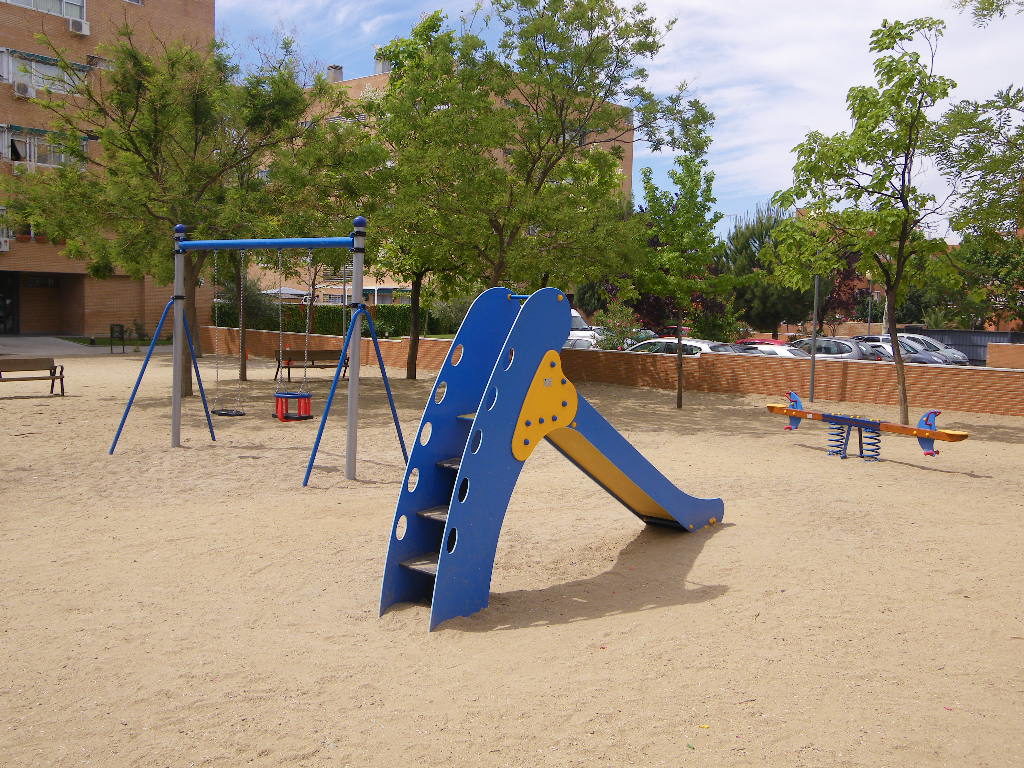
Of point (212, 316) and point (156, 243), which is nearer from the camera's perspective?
point (156, 243)

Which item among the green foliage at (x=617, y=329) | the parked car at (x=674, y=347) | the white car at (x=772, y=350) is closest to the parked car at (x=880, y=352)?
the white car at (x=772, y=350)

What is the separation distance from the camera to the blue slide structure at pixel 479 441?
5.49 meters

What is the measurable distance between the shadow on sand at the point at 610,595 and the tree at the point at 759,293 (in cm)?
3520

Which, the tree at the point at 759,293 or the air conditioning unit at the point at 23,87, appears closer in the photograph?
the air conditioning unit at the point at 23,87

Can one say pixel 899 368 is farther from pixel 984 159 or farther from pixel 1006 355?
pixel 1006 355

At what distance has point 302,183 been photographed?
15938mm

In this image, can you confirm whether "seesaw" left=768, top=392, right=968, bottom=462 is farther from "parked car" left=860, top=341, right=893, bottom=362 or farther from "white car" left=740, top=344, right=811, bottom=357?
"parked car" left=860, top=341, right=893, bottom=362

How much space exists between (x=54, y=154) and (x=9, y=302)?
8.07 meters

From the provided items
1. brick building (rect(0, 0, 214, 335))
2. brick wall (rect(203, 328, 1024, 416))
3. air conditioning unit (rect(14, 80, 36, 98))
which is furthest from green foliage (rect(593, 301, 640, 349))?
air conditioning unit (rect(14, 80, 36, 98))

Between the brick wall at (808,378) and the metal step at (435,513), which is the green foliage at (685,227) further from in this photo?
the metal step at (435,513)

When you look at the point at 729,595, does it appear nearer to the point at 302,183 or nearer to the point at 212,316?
the point at 302,183

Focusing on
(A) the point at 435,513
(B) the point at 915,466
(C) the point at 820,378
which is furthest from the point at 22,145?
(A) the point at 435,513

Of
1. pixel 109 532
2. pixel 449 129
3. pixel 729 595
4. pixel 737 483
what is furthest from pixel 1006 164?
pixel 109 532

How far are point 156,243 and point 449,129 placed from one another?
6.00 m
